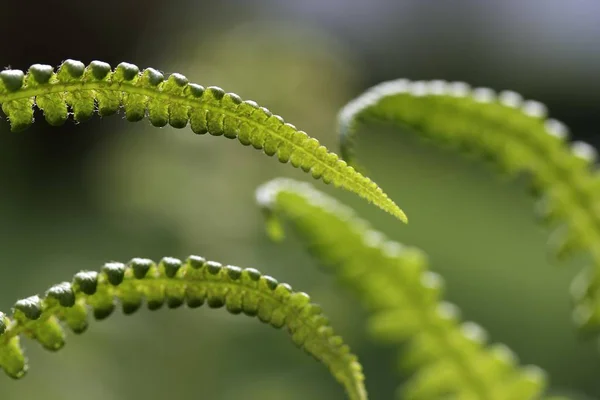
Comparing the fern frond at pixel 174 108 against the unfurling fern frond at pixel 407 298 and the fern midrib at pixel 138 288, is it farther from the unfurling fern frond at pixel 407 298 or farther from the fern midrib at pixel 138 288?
the unfurling fern frond at pixel 407 298

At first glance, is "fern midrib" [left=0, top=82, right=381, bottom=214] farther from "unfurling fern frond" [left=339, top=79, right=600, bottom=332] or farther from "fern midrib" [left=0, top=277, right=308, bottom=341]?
"unfurling fern frond" [left=339, top=79, right=600, bottom=332]

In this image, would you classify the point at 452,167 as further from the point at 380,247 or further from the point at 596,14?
the point at 380,247

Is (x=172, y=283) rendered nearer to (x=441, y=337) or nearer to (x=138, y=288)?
(x=138, y=288)

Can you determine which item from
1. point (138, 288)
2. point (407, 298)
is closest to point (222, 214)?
point (407, 298)

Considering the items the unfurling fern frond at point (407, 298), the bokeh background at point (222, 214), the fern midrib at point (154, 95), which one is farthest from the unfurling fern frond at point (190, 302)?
the bokeh background at point (222, 214)

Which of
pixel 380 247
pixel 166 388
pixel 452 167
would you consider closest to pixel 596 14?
pixel 452 167

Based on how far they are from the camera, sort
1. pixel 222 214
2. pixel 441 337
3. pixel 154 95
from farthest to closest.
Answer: pixel 222 214, pixel 441 337, pixel 154 95

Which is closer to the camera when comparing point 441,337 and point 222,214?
point 441,337
